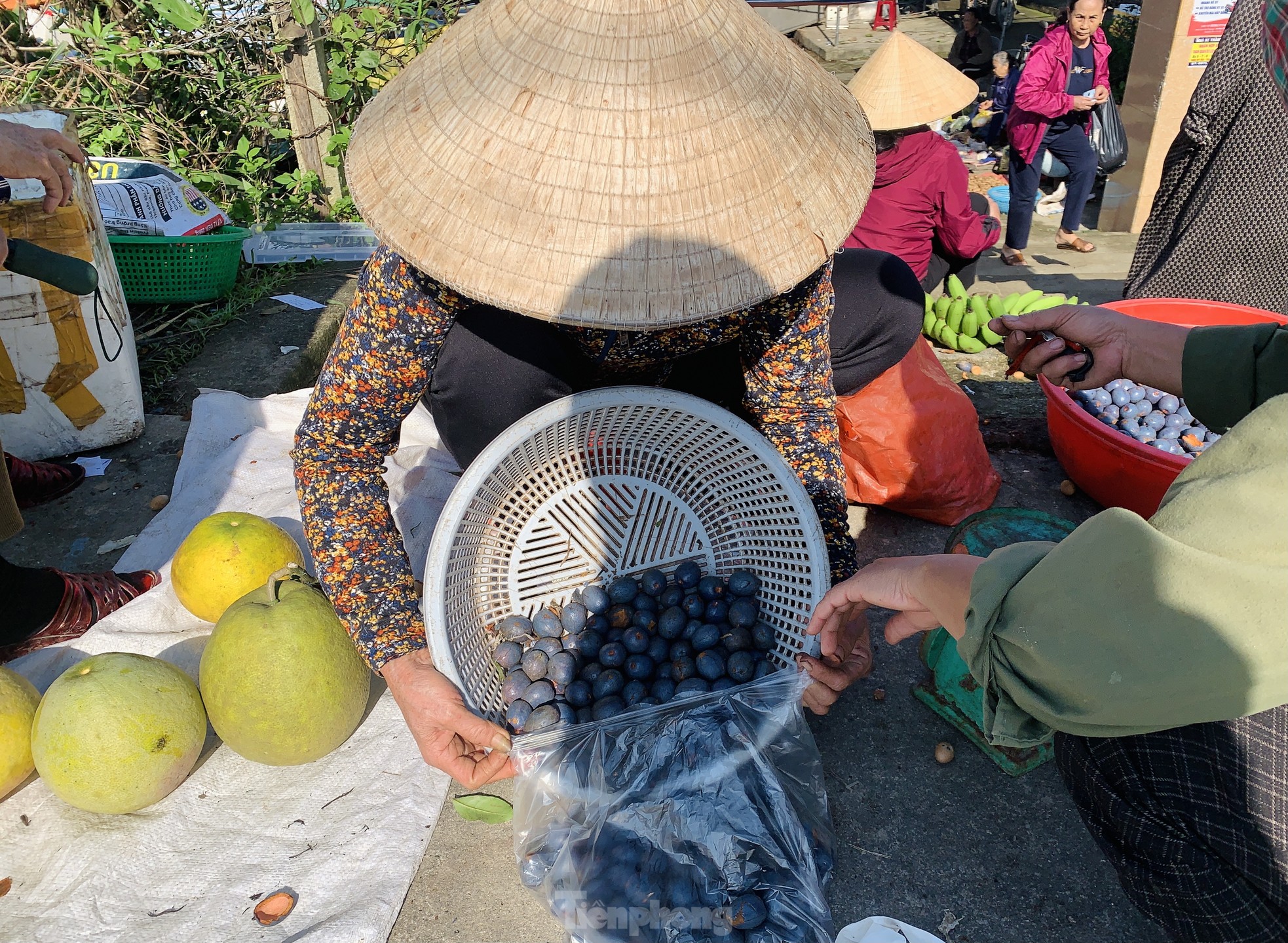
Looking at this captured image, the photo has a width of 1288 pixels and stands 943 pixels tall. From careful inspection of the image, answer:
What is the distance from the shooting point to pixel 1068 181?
530 centimetres

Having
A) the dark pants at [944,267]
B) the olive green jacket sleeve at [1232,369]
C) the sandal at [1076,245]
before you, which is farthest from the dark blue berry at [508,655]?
the sandal at [1076,245]

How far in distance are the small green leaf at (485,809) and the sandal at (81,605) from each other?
1.15 metres

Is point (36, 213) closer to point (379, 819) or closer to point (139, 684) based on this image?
point (139, 684)

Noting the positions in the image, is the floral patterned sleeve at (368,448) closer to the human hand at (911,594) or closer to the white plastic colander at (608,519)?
the white plastic colander at (608,519)

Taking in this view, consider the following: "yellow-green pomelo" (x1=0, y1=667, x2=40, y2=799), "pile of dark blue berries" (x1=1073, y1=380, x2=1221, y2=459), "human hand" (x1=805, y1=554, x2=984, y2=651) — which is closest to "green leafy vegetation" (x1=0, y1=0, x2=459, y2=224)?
"yellow-green pomelo" (x1=0, y1=667, x2=40, y2=799)

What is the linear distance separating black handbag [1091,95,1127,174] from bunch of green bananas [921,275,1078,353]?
1.89m

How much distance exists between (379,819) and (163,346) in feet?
7.90

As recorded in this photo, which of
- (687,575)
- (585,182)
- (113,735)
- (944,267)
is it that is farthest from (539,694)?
(944,267)


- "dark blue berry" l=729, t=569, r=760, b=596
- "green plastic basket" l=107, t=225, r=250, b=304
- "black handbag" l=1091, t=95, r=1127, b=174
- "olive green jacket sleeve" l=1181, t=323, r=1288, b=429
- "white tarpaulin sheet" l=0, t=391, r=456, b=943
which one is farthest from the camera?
"black handbag" l=1091, t=95, r=1127, b=174

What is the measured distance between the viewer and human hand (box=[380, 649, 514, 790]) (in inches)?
59.7

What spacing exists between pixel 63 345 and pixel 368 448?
1623 millimetres

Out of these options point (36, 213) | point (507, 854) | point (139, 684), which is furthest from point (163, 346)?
point (507, 854)

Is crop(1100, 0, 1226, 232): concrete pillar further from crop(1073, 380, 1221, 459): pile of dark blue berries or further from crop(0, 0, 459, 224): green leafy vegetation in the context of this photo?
crop(0, 0, 459, 224): green leafy vegetation

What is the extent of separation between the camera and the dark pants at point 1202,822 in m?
1.18
